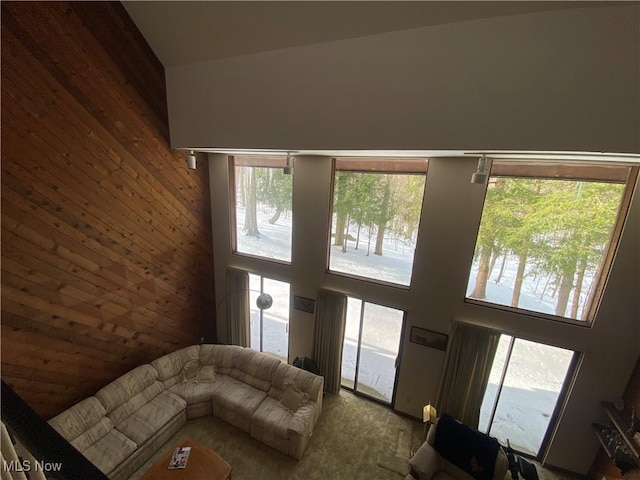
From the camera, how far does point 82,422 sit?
3.61m

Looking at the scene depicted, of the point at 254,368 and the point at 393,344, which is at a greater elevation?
the point at 393,344

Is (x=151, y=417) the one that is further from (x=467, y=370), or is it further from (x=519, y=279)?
(x=519, y=279)

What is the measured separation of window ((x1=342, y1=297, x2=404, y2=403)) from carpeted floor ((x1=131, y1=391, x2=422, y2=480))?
42 centimetres

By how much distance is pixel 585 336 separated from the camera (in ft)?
11.6

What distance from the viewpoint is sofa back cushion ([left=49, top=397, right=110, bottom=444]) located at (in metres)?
3.46

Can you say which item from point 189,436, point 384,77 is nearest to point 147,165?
point 384,77

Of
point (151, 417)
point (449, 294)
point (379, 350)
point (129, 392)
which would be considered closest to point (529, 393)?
point (449, 294)

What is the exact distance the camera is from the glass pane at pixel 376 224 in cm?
432

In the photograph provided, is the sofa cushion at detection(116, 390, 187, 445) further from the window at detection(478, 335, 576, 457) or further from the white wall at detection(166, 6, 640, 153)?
the window at detection(478, 335, 576, 457)

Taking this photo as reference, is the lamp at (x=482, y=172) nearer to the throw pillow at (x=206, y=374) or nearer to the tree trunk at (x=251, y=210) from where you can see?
the tree trunk at (x=251, y=210)

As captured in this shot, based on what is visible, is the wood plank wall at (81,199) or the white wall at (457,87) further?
the wood plank wall at (81,199)

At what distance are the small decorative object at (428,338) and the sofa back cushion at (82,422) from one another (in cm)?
466

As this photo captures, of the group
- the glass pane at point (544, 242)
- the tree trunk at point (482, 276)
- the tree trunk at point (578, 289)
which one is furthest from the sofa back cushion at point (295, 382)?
the tree trunk at point (578, 289)

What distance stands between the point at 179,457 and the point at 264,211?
3.91 metres
